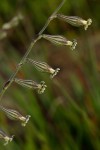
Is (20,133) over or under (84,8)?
under

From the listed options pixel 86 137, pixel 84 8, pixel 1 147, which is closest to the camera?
pixel 1 147

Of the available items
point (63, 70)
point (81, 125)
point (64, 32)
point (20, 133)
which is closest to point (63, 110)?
point (81, 125)

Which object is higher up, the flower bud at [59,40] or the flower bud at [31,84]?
the flower bud at [59,40]

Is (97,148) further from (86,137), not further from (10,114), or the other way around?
(10,114)

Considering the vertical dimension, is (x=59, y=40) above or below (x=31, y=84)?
above

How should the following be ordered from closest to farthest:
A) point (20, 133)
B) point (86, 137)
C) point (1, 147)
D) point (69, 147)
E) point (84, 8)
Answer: point (1, 147) < point (69, 147) < point (86, 137) < point (20, 133) < point (84, 8)

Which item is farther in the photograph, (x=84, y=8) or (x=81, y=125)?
(x=84, y=8)

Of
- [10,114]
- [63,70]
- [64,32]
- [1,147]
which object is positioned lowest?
[1,147]

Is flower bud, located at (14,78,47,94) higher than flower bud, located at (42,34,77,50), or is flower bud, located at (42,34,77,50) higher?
flower bud, located at (42,34,77,50)

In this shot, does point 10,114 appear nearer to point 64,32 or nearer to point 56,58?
point 56,58

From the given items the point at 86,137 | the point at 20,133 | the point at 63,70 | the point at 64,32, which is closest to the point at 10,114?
the point at 86,137
